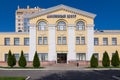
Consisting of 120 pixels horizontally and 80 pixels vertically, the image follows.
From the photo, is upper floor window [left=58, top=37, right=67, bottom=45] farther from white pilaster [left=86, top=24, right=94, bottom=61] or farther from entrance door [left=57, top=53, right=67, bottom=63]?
white pilaster [left=86, top=24, right=94, bottom=61]

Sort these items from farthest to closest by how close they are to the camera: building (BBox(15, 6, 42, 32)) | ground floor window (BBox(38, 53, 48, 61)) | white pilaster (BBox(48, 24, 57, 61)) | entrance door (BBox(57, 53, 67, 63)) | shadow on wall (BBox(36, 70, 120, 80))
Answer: building (BBox(15, 6, 42, 32)), entrance door (BBox(57, 53, 67, 63)), ground floor window (BBox(38, 53, 48, 61)), white pilaster (BBox(48, 24, 57, 61)), shadow on wall (BBox(36, 70, 120, 80))

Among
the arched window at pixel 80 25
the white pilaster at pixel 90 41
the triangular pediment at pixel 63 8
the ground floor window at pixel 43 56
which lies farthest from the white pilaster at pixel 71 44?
the ground floor window at pixel 43 56

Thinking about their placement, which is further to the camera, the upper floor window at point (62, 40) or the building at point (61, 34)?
the upper floor window at point (62, 40)

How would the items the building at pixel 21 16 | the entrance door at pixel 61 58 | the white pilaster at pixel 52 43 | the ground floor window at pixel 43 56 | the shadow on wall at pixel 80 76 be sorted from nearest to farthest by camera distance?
1. the shadow on wall at pixel 80 76
2. the white pilaster at pixel 52 43
3. the ground floor window at pixel 43 56
4. the entrance door at pixel 61 58
5. the building at pixel 21 16

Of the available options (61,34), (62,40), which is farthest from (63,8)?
(62,40)

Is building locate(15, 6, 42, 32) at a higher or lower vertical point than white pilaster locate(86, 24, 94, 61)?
higher

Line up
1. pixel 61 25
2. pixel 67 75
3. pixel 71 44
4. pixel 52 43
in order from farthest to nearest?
pixel 61 25, pixel 71 44, pixel 52 43, pixel 67 75

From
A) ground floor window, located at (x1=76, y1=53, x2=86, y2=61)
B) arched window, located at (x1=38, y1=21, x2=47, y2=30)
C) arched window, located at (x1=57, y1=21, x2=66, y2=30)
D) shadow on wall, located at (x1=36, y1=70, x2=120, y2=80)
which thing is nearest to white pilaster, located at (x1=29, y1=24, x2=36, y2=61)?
arched window, located at (x1=38, y1=21, x2=47, y2=30)

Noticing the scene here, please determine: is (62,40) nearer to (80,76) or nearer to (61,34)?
(61,34)

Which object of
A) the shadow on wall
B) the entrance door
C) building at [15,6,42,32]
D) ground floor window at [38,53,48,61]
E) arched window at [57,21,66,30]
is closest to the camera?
the shadow on wall

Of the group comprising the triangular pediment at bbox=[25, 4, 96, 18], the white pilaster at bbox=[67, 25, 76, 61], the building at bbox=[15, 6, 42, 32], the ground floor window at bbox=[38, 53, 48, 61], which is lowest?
the ground floor window at bbox=[38, 53, 48, 61]

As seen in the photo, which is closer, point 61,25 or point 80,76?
point 80,76

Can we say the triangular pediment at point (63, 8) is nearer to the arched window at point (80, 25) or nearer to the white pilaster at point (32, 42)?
the arched window at point (80, 25)

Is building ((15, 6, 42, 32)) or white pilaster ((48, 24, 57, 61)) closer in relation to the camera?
white pilaster ((48, 24, 57, 61))
